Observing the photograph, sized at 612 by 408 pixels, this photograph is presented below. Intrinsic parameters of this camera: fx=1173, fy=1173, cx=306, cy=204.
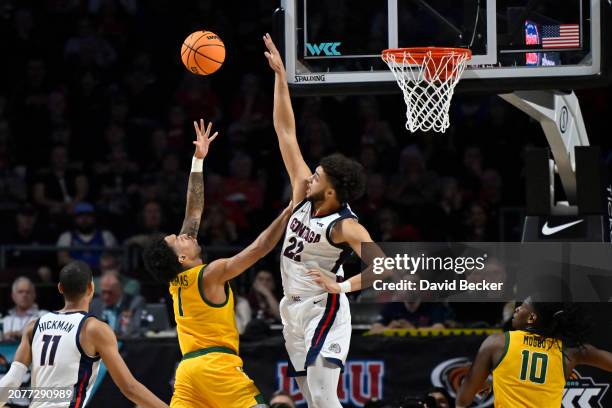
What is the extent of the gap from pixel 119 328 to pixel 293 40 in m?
3.79

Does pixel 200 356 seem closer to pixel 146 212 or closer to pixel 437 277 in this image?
pixel 437 277

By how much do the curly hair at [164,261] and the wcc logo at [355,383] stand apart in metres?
3.04

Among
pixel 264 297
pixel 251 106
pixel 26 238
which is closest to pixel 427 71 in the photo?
pixel 264 297

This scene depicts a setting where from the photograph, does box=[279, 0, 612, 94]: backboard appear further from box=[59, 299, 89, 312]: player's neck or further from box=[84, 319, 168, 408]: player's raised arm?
box=[84, 319, 168, 408]: player's raised arm

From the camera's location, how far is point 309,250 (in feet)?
25.0

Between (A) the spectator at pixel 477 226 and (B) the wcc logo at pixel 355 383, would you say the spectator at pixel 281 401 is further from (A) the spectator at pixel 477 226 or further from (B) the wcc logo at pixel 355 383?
(A) the spectator at pixel 477 226

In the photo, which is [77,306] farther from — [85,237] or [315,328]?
[85,237]

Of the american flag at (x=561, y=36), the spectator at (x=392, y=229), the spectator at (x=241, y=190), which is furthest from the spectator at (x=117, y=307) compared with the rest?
the american flag at (x=561, y=36)

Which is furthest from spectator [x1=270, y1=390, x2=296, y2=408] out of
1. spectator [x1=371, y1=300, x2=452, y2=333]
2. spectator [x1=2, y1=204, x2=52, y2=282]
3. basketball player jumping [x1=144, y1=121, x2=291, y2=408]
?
spectator [x1=2, y1=204, x2=52, y2=282]

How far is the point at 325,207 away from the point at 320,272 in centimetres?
44

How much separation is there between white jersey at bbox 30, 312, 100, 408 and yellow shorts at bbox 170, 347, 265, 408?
677 millimetres

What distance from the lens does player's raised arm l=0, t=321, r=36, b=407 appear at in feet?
24.3

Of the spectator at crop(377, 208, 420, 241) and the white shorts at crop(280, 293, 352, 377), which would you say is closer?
the white shorts at crop(280, 293, 352, 377)

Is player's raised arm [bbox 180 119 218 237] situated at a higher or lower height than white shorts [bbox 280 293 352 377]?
higher
